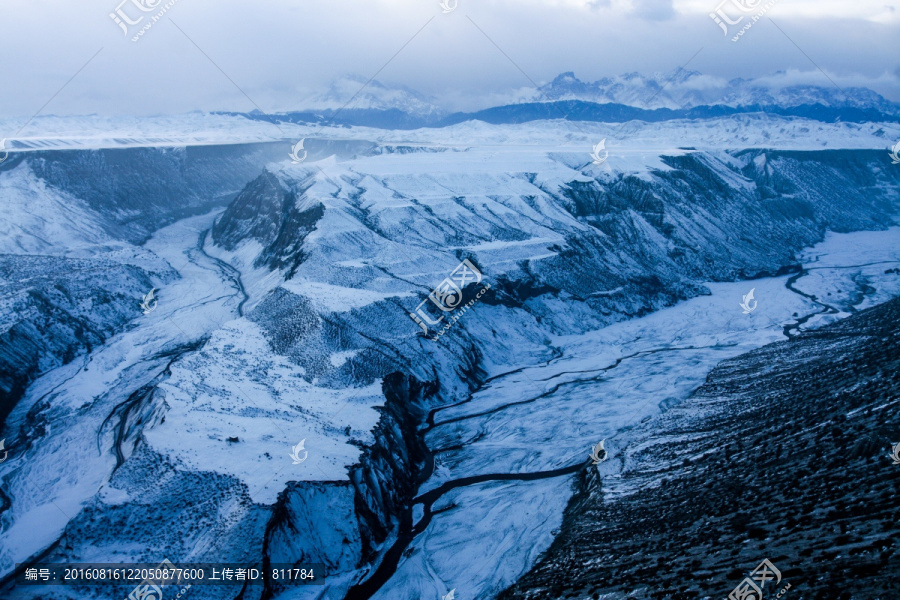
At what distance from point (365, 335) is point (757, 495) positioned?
109 ft

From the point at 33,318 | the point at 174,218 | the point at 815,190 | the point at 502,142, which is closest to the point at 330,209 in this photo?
the point at 33,318

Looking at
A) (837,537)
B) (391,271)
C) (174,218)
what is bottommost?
(837,537)

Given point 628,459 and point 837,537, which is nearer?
point 837,537

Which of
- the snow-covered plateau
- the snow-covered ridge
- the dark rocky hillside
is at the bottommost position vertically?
the dark rocky hillside

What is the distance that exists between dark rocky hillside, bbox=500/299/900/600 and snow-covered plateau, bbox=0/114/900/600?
2.42 m

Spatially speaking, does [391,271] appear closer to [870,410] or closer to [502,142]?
[870,410]

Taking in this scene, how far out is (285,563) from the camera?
90.8ft

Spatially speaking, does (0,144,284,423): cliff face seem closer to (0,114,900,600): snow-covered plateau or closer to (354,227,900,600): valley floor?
(0,114,900,600): snow-covered plateau

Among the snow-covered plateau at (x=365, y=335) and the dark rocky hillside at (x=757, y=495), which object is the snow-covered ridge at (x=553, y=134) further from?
the dark rocky hillside at (x=757, y=495)

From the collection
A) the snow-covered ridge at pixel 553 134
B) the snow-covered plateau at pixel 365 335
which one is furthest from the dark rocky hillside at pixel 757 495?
the snow-covered ridge at pixel 553 134

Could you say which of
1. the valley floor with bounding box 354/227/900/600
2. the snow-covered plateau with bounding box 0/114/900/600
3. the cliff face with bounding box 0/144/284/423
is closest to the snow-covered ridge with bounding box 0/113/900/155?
the cliff face with bounding box 0/144/284/423

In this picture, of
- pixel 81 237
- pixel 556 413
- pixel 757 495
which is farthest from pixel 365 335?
pixel 81 237

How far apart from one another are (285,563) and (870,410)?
97.8 feet

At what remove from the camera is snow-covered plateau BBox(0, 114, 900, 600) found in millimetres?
29641
